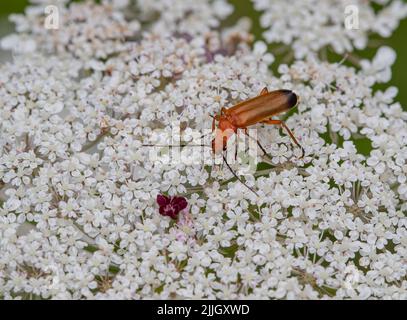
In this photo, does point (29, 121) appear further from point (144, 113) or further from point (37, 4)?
point (37, 4)

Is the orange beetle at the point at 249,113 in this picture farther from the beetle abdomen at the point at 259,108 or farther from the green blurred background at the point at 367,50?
the green blurred background at the point at 367,50

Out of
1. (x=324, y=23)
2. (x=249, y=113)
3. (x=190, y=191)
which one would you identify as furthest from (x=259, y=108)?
(x=324, y=23)

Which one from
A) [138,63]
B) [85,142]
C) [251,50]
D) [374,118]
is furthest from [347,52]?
[85,142]

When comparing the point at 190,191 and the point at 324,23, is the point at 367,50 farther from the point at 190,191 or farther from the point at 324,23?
the point at 190,191

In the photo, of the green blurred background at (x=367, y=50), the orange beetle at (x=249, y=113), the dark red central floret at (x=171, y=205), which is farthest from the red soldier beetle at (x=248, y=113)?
the green blurred background at (x=367, y=50)
